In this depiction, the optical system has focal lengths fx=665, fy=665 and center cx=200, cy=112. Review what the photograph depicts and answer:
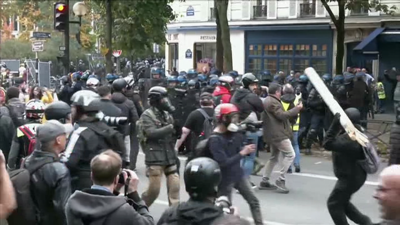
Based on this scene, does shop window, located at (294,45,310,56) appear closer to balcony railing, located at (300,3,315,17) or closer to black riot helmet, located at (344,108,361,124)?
balcony railing, located at (300,3,315,17)

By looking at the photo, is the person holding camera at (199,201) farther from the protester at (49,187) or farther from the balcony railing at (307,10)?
the balcony railing at (307,10)

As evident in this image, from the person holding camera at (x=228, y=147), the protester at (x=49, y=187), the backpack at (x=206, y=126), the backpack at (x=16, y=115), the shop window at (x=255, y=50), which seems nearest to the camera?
the protester at (x=49, y=187)

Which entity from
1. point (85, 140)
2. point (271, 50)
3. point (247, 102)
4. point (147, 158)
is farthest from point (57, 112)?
point (271, 50)

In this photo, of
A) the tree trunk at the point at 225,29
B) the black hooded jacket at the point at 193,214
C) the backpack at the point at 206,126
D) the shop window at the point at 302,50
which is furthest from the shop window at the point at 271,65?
the black hooded jacket at the point at 193,214

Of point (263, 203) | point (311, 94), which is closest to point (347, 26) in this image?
point (311, 94)

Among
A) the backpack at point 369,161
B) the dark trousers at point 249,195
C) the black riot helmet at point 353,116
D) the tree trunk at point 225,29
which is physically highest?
the tree trunk at point 225,29

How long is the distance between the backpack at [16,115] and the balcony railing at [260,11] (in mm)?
26688

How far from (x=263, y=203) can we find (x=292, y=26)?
2456 cm

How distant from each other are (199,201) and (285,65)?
30988 mm

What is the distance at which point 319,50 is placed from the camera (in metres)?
32.7

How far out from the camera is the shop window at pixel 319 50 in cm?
3234

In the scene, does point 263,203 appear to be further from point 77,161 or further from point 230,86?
point 77,161

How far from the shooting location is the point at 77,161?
6.18 metres

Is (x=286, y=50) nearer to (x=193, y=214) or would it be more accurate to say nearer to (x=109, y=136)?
(x=109, y=136)
